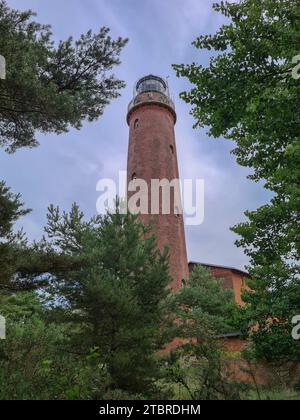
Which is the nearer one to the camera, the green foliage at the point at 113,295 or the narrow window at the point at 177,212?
the green foliage at the point at 113,295

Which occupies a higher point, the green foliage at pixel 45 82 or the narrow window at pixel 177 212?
the narrow window at pixel 177 212

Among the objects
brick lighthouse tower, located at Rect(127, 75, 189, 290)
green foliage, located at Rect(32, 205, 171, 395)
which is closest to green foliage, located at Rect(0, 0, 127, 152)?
green foliage, located at Rect(32, 205, 171, 395)

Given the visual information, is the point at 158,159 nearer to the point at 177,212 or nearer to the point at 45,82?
the point at 177,212

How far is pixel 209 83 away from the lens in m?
7.51

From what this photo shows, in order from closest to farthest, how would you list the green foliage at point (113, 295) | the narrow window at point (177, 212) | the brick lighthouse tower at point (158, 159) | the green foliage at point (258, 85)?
the green foliage at point (258, 85) < the green foliage at point (113, 295) < the brick lighthouse tower at point (158, 159) < the narrow window at point (177, 212)

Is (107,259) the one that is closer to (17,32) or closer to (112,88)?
(112,88)

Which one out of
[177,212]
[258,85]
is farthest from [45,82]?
[177,212]

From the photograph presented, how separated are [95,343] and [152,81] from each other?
26.0 metres

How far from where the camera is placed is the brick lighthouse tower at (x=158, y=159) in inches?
883

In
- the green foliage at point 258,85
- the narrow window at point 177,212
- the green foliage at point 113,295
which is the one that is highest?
the narrow window at point 177,212

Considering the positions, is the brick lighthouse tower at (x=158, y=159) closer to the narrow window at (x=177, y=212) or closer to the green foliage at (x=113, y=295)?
the narrow window at (x=177, y=212)

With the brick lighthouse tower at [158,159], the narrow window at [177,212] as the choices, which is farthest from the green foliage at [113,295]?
the narrow window at [177,212]
